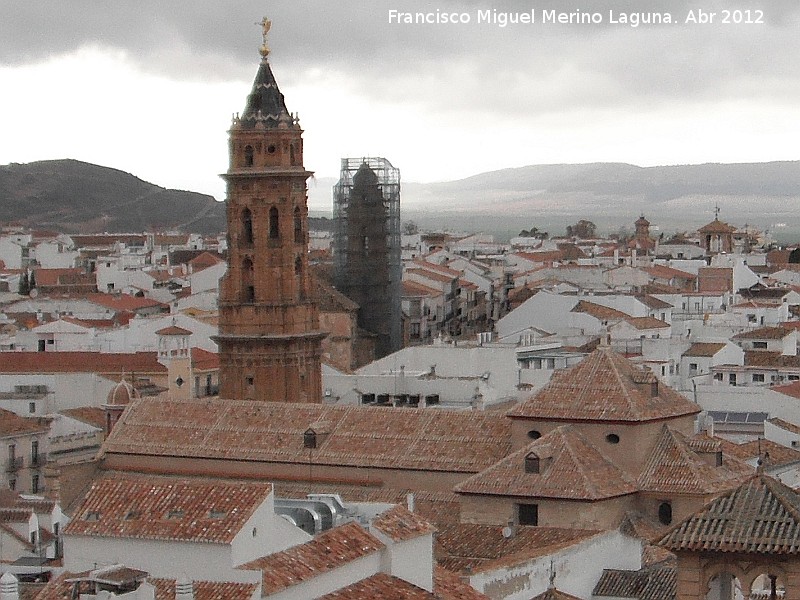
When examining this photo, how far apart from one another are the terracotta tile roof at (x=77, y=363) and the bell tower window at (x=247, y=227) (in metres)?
14.6

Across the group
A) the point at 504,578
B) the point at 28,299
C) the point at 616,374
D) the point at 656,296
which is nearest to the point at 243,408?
the point at 616,374

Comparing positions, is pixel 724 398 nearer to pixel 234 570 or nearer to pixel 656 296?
pixel 656 296

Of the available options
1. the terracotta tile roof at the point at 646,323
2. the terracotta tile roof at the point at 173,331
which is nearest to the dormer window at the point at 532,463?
the terracotta tile roof at the point at 173,331

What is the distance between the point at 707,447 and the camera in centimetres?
4244

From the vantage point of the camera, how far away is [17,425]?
6266 centimetres

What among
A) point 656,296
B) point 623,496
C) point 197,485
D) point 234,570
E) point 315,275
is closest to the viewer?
point 234,570

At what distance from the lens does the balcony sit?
61250 millimetres

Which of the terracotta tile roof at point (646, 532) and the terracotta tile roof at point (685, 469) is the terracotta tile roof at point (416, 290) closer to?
the terracotta tile roof at point (685, 469)

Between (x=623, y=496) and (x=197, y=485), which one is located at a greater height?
(x=197, y=485)

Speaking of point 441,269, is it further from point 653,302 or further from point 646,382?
point 646,382

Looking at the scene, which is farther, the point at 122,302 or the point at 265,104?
the point at 122,302

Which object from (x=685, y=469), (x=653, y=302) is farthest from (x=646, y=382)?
(x=653, y=302)

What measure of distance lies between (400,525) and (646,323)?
178ft

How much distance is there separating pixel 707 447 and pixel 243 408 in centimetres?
1028
